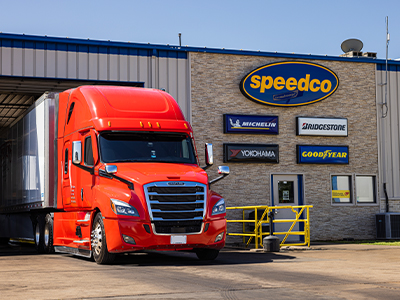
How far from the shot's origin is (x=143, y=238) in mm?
11953

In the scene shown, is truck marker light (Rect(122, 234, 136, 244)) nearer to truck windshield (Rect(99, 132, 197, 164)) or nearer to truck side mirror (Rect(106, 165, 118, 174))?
truck side mirror (Rect(106, 165, 118, 174))

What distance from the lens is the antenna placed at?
89.0 ft

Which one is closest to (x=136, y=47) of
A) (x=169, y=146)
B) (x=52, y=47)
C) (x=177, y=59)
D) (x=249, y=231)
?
(x=177, y=59)

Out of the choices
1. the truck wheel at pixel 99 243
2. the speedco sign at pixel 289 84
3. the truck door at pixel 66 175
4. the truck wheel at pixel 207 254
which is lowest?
the truck wheel at pixel 207 254

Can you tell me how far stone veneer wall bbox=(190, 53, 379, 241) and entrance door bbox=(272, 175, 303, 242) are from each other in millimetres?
302

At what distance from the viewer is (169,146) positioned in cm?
1355

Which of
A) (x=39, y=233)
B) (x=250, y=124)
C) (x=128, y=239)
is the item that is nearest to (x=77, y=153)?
(x=128, y=239)

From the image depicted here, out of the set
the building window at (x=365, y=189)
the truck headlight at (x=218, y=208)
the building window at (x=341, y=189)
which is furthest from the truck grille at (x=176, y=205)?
the building window at (x=365, y=189)

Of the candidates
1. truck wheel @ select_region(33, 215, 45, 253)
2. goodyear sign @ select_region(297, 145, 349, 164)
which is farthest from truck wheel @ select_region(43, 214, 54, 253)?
goodyear sign @ select_region(297, 145, 349, 164)

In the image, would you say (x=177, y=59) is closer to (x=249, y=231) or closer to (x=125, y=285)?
(x=249, y=231)

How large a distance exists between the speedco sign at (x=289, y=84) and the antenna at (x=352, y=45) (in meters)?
2.45

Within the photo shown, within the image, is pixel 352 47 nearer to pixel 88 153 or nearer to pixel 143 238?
pixel 88 153

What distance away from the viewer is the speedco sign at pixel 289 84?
2439 cm

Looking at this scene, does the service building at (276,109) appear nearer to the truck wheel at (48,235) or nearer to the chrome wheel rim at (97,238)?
the truck wheel at (48,235)
